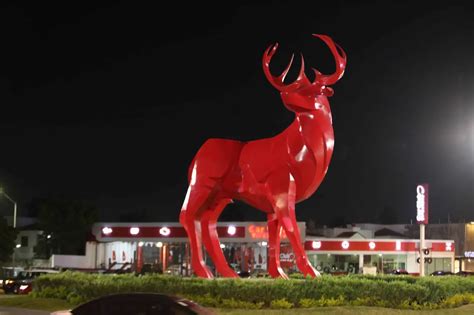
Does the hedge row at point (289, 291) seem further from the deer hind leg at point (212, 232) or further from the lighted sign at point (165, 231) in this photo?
the lighted sign at point (165, 231)

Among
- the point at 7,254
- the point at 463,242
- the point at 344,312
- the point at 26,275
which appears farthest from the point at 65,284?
the point at 463,242

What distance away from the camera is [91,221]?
6066cm

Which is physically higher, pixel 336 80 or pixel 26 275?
pixel 336 80

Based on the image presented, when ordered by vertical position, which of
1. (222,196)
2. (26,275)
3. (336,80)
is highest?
(336,80)

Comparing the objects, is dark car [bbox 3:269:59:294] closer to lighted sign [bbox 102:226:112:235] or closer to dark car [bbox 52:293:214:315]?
lighted sign [bbox 102:226:112:235]

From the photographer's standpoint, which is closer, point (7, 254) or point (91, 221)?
point (7, 254)

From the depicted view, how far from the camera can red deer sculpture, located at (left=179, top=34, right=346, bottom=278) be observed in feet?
68.5

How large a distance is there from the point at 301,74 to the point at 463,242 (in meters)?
49.5

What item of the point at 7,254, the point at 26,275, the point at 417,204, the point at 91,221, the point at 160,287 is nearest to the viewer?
the point at 160,287

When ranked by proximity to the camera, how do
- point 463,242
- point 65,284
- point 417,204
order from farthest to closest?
point 463,242, point 417,204, point 65,284

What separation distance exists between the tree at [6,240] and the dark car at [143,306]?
135ft

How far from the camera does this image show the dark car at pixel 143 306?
9922mm

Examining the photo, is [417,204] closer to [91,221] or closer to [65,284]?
[65,284]

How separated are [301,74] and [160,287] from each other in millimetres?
7586
